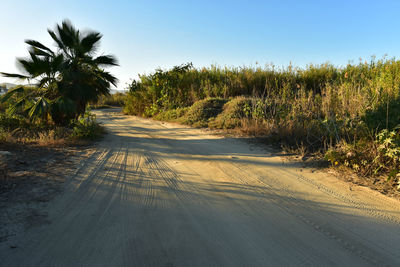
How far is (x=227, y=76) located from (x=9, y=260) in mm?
12018

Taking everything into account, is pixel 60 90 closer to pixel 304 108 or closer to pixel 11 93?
pixel 11 93

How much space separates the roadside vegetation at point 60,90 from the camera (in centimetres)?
642

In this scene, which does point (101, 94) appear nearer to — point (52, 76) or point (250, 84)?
point (52, 76)

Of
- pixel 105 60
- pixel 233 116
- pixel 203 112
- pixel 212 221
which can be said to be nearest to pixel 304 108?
pixel 233 116

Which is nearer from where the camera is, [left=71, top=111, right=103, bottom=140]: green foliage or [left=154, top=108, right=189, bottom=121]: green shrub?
[left=71, top=111, right=103, bottom=140]: green foliage

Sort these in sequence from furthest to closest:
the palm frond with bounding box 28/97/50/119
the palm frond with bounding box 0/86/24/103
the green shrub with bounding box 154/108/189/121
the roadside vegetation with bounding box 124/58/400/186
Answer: the green shrub with bounding box 154/108/189/121 → the palm frond with bounding box 0/86/24/103 → the palm frond with bounding box 28/97/50/119 → the roadside vegetation with bounding box 124/58/400/186

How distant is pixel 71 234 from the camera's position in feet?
6.89

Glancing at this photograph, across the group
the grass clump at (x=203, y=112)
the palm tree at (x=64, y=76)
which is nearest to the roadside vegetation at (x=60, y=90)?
the palm tree at (x=64, y=76)

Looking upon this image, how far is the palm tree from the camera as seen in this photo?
6.53m

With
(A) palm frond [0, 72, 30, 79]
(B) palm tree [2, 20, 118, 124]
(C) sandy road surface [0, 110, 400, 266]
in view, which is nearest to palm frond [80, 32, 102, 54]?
(B) palm tree [2, 20, 118, 124]

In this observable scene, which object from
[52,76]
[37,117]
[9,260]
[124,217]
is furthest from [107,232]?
[52,76]

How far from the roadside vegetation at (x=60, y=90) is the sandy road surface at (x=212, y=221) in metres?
3.31

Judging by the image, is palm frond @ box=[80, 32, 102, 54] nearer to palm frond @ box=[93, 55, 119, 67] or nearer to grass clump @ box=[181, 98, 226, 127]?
palm frond @ box=[93, 55, 119, 67]

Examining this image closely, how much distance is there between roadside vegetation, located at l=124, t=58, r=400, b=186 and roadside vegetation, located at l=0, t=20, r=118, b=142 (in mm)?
3629
